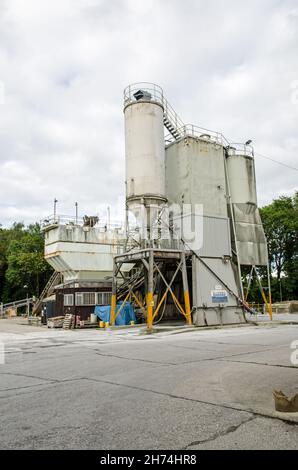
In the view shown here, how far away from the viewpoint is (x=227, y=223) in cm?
3041

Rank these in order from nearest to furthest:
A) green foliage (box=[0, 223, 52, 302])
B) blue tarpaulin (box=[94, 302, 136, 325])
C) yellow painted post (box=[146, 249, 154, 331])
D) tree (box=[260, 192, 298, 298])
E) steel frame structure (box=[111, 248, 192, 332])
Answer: yellow painted post (box=[146, 249, 154, 331]) < steel frame structure (box=[111, 248, 192, 332]) < blue tarpaulin (box=[94, 302, 136, 325]) < green foliage (box=[0, 223, 52, 302]) < tree (box=[260, 192, 298, 298])

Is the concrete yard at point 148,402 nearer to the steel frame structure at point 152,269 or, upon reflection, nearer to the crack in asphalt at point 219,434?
the crack in asphalt at point 219,434

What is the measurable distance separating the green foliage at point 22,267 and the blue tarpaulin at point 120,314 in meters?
26.9

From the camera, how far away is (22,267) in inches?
2181

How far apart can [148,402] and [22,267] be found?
51090 millimetres

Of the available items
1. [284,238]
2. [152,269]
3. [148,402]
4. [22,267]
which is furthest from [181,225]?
[284,238]

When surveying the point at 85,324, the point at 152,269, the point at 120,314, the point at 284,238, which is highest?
the point at 284,238

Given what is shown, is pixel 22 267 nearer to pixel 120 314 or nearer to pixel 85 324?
pixel 85 324

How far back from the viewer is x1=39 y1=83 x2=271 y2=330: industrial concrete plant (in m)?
27.9

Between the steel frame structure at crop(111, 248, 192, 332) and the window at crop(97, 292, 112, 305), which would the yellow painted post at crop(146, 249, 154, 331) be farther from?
the window at crop(97, 292, 112, 305)

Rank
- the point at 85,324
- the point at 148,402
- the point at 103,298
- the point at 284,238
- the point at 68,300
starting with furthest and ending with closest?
the point at 284,238, the point at 103,298, the point at 68,300, the point at 85,324, the point at 148,402

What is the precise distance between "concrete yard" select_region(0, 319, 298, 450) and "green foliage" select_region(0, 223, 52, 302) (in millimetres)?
43806

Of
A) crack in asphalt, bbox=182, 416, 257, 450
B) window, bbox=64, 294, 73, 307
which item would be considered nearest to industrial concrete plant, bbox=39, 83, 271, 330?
window, bbox=64, 294, 73, 307
